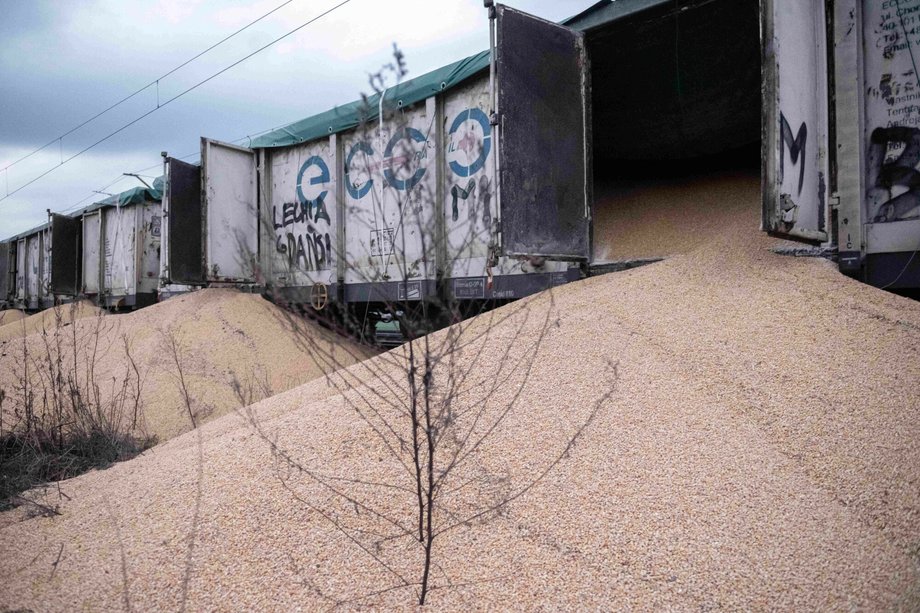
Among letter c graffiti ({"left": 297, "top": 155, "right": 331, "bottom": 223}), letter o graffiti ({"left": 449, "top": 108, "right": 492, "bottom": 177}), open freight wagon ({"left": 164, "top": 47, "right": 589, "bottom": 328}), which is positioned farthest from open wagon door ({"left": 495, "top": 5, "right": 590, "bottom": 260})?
letter c graffiti ({"left": 297, "top": 155, "right": 331, "bottom": 223})

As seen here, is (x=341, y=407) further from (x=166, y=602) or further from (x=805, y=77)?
(x=805, y=77)

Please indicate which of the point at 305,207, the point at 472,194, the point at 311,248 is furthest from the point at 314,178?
the point at 472,194

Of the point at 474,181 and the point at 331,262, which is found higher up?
the point at 474,181

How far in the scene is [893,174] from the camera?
3959mm

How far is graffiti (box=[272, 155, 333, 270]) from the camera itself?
778cm

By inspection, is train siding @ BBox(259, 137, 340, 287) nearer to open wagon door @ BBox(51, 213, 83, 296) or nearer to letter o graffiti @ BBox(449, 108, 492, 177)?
letter o graffiti @ BBox(449, 108, 492, 177)

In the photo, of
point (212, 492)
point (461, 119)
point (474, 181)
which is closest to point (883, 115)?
point (474, 181)

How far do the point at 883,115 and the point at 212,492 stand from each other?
177 inches

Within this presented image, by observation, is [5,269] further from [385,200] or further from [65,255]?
[385,200]

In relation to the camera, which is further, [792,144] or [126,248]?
[126,248]

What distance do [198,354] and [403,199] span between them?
8.79 ft

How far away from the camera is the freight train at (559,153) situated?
3.77m

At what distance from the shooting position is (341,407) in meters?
3.38

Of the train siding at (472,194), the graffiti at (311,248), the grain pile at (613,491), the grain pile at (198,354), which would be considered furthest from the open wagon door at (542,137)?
the graffiti at (311,248)
